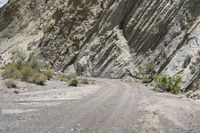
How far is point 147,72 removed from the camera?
2050 inches

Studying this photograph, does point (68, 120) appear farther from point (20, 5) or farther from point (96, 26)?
point (20, 5)

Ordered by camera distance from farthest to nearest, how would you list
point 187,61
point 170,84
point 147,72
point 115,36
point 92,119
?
point 115,36 → point 147,72 → point 187,61 → point 170,84 → point 92,119

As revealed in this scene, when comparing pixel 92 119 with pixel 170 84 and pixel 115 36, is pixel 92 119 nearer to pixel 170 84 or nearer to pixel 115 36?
pixel 170 84

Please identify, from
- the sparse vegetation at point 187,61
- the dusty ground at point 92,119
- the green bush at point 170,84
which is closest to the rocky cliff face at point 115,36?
the sparse vegetation at point 187,61

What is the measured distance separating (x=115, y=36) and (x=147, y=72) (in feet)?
46.5

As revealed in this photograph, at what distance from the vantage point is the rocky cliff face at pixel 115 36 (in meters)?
49.5

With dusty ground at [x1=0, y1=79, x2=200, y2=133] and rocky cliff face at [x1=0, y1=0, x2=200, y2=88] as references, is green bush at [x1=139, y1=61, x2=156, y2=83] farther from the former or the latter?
dusty ground at [x1=0, y1=79, x2=200, y2=133]

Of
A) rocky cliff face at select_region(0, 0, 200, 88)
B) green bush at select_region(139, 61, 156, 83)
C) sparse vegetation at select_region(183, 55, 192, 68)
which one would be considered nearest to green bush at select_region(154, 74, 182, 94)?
rocky cliff face at select_region(0, 0, 200, 88)

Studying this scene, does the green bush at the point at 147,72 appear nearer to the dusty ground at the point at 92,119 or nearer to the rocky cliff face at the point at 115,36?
the rocky cliff face at the point at 115,36

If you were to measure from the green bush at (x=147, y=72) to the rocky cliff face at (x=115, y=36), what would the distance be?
3.15ft

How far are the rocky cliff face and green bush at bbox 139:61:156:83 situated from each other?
959 millimetres

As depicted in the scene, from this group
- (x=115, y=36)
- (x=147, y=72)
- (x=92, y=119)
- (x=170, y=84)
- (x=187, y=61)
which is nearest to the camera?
(x=92, y=119)

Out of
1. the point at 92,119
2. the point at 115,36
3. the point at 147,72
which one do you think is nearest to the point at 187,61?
the point at 147,72

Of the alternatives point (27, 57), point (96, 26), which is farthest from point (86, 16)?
point (27, 57)
